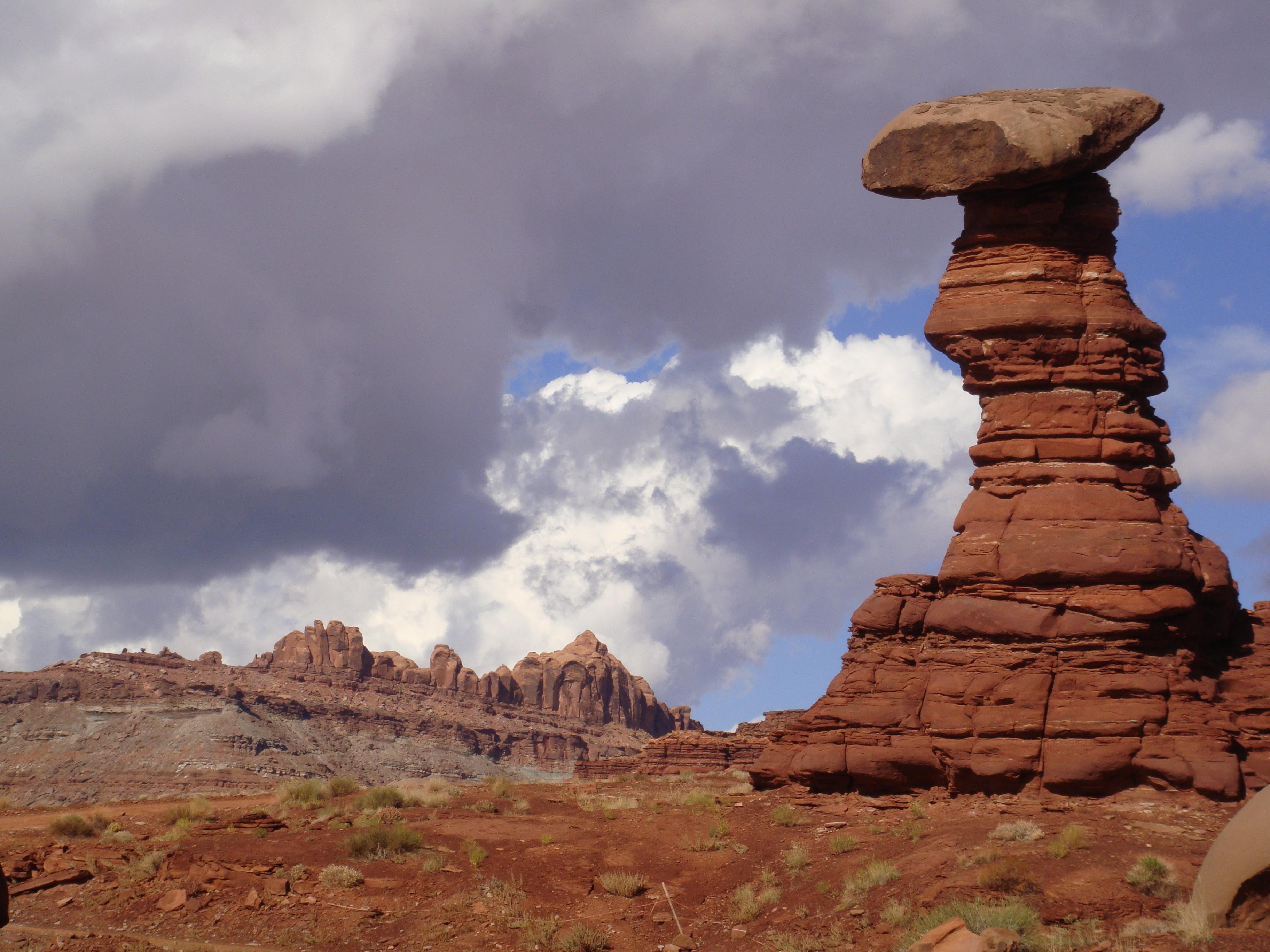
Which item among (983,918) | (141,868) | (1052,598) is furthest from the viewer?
(1052,598)

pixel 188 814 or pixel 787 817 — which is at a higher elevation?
pixel 188 814

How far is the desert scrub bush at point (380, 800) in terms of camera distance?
2702cm

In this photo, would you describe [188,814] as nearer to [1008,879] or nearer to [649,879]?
[649,879]

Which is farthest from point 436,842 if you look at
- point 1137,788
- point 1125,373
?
point 1125,373

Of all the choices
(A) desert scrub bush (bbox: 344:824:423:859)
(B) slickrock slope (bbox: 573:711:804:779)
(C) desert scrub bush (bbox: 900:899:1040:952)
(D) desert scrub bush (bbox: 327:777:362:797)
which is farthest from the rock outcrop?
(C) desert scrub bush (bbox: 900:899:1040:952)

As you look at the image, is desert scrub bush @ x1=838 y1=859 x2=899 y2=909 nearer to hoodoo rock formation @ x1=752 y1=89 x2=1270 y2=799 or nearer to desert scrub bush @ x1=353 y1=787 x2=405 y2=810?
hoodoo rock formation @ x1=752 y1=89 x2=1270 y2=799

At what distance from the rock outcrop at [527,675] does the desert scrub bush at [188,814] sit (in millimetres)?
116897

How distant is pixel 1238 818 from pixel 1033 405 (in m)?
13.1

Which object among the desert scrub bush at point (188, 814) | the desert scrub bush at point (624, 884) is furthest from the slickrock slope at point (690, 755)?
the desert scrub bush at point (624, 884)

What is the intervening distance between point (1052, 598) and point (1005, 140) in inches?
402

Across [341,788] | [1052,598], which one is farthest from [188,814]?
[1052,598]

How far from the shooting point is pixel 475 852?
21.3m

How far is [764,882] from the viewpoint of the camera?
19625 mm

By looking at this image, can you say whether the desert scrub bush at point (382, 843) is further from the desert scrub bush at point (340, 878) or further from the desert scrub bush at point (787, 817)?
the desert scrub bush at point (787, 817)
